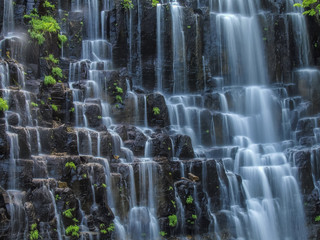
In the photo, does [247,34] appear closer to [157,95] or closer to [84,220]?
[157,95]

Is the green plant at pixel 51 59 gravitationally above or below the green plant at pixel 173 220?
above

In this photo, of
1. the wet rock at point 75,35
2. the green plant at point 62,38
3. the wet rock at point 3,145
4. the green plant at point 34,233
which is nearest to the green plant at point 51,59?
the green plant at point 62,38

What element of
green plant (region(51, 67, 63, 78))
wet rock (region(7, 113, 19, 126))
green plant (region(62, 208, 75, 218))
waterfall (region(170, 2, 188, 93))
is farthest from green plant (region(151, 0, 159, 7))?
green plant (region(62, 208, 75, 218))

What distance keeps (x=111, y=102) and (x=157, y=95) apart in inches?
100

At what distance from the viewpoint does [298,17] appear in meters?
28.1

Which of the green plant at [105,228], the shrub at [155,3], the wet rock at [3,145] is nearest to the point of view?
the wet rock at [3,145]

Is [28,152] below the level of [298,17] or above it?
below

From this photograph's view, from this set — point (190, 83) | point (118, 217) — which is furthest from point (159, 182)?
point (190, 83)

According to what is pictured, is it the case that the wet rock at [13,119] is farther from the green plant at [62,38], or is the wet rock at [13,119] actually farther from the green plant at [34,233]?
the green plant at [62,38]

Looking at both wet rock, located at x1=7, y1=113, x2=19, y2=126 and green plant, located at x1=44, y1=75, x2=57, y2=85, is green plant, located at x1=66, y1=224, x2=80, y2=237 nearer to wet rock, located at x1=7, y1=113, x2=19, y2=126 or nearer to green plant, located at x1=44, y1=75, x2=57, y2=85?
wet rock, located at x1=7, y1=113, x2=19, y2=126

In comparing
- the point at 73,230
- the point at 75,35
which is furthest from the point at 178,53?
the point at 73,230

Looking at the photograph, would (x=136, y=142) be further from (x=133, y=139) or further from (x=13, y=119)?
(x=13, y=119)

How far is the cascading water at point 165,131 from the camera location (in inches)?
551

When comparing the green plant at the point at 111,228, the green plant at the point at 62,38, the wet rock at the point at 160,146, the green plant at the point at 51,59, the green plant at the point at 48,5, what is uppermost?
the green plant at the point at 48,5
